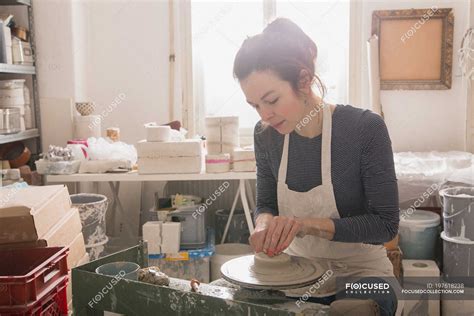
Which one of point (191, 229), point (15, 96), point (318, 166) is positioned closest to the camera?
point (318, 166)

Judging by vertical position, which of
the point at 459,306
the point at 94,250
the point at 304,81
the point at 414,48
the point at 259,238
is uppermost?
the point at 414,48

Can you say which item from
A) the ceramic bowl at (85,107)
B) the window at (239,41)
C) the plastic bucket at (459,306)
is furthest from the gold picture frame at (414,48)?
the ceramic bowl at (85,107)

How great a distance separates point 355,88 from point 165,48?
143cm

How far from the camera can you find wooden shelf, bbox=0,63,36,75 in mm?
3152

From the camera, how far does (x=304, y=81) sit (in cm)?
164

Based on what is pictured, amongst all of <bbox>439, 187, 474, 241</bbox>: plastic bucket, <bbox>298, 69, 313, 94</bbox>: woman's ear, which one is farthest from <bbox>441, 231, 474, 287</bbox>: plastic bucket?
<bbox>298, 69, 313, 94</bbox>: woman's ear

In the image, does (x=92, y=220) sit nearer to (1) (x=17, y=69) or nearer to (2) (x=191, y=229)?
(2) (x=191, y=229)

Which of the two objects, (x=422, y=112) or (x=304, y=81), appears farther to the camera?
(x=422, y=112)

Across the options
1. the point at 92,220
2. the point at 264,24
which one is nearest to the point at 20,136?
the point at 92,220

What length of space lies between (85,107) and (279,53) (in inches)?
90.0

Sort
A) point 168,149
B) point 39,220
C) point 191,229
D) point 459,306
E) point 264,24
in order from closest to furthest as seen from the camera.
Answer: point 39,220
point 459,306
point 168,149
point 191,229
point 264,24

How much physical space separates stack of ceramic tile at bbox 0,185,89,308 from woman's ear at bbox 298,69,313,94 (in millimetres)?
1016

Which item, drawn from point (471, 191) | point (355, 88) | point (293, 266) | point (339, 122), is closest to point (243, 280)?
point (293, 266)

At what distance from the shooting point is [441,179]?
121 inches
